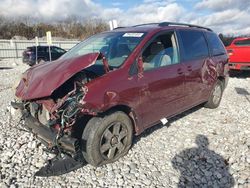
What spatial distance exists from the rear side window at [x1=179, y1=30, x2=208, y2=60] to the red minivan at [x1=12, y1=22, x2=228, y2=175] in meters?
0.02

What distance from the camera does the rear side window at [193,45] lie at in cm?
486

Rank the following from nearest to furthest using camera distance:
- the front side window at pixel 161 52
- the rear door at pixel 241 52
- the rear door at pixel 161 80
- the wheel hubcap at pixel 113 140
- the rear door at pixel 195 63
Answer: the wheel hubcap at pixel 113 140 → the rear door at pixel 161 80 → the front side window at pixel 161 52 → the rear door at pixel 195 63 → the rear door at pixel 241 52

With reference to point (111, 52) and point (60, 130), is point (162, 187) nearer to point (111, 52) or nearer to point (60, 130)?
point (60, 130)

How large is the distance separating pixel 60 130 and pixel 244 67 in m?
9.43

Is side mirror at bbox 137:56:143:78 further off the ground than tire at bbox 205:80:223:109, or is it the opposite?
side mirror at bbox 137:56:143:78

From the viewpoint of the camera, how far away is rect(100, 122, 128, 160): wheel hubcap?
3.57 metres

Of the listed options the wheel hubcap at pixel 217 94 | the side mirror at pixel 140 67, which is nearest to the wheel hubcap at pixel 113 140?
the side mirror at pixel 140 67

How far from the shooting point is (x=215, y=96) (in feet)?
20.6

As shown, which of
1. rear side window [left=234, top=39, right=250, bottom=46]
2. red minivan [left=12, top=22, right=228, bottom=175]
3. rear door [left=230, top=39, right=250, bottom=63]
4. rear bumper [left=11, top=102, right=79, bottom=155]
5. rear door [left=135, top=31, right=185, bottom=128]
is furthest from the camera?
rear side window [left=234, top=39, right=250, bottom=46]

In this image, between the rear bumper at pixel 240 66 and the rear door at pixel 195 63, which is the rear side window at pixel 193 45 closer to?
the rear door at pixel 195 63

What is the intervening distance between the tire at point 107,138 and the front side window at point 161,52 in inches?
36.6

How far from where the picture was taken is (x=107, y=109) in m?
3.43

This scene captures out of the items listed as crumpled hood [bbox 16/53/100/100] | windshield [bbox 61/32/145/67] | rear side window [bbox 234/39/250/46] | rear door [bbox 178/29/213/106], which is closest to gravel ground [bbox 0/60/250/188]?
rear door [bbox 178/29/213/106]

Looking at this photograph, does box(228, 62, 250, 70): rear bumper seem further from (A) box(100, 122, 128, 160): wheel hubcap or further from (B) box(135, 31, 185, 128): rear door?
(A) box(100, 122, 128, 160): wheel hubcap
